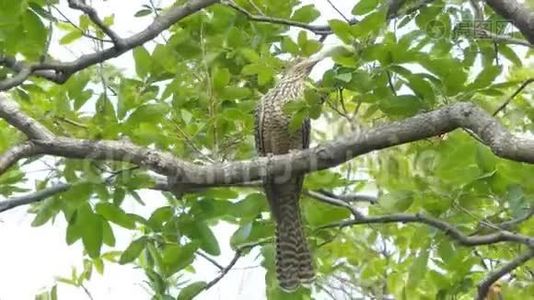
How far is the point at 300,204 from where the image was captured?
3486mm

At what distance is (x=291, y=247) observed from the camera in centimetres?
347

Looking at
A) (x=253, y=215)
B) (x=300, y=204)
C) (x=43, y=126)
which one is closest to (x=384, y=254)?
(x=300, y=204)

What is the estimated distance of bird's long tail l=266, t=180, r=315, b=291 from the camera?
11.2 feet

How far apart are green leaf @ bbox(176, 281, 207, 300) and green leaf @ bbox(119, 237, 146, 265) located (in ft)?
0.63

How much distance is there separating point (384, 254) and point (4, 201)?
6.04ft

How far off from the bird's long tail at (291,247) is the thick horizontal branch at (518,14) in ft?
3.12

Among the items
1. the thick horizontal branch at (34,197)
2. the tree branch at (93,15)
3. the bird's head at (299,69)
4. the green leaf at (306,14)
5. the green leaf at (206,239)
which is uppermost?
the green leaf at (306,14)

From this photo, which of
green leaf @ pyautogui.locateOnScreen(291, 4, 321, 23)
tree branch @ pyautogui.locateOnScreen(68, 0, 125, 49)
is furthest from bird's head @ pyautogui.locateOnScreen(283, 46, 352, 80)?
tree branch @ pyautogui.locateOnScreen(68, 0, 125, 49)

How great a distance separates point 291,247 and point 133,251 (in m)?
0.61

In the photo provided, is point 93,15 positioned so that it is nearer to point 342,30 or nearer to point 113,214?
point 113,214

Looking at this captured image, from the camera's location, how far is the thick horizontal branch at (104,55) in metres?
2.80

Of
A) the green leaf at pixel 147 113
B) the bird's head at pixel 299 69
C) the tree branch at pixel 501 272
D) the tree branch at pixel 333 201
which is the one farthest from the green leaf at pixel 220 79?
the tree branch at pixel 501 272

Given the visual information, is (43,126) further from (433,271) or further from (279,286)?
(433,271)

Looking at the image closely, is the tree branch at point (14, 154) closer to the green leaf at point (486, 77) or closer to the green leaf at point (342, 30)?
the green leaf at point (342, 30)
